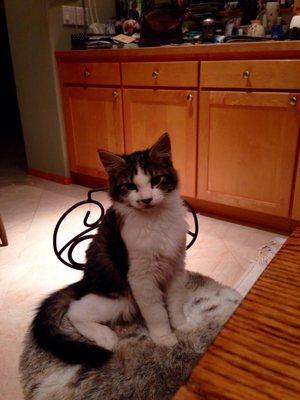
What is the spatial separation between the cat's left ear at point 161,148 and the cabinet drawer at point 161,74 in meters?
1.03

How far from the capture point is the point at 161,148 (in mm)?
1033

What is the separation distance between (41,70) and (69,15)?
18.3 inches

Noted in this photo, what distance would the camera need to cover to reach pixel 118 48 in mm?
2215

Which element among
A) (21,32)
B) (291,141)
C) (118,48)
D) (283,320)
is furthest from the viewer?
(21,32)

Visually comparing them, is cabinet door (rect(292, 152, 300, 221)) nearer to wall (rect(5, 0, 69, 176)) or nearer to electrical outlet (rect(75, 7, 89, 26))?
wall (rect(5, 0, 69, 176))

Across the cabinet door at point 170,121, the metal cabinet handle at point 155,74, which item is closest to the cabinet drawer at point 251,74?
the cabinet door at point 170,121

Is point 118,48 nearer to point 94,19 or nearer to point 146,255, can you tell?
point 94,19

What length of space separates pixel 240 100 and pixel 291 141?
34 cm

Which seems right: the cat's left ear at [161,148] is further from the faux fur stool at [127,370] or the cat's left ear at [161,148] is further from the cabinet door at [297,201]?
the cabinet door at [297,201]

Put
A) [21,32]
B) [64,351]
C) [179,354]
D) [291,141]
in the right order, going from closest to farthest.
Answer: [64,351] < [179,354] < [291,141] < [21,32]

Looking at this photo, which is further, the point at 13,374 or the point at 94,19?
the point at 94,19

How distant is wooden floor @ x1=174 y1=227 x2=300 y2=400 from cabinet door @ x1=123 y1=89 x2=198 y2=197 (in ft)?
5.45

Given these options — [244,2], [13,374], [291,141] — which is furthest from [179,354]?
[244,2]

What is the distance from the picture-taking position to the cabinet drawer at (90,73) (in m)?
2.28
